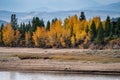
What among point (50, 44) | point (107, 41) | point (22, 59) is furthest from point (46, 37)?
point (107, 41)

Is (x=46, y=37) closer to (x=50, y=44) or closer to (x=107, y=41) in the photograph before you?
(x=50, y=44)

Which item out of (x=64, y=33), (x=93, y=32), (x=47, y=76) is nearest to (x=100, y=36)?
(x=93, y=32)

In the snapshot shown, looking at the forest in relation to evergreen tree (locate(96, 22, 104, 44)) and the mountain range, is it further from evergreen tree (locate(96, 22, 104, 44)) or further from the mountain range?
the mountain range

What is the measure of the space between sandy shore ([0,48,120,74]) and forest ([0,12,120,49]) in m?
0.18

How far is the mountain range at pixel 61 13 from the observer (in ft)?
35.1

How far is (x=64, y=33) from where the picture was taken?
36.5 feet

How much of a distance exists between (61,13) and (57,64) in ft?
5.21

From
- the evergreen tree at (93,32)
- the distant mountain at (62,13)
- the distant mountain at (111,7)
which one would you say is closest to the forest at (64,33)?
the evergreen tree at (93,32)

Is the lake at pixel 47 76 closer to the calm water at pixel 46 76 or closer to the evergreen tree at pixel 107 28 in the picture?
the calm water at pixel 46 76

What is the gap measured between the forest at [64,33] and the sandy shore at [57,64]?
0.18 meters

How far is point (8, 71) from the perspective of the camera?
11633 mm

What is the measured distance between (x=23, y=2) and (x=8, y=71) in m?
2.27

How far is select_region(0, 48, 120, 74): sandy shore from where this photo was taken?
10680mm

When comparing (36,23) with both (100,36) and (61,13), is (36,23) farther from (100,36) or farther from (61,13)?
(100,36)
